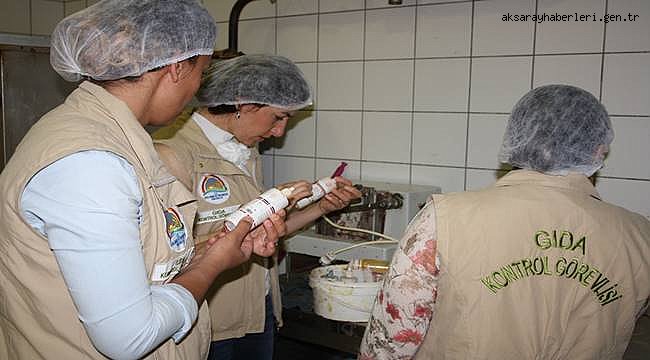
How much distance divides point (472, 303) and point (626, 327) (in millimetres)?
342

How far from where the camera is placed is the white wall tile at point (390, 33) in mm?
2236

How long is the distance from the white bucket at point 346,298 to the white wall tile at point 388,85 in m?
0.84

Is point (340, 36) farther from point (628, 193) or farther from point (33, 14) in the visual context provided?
point (33, 14)

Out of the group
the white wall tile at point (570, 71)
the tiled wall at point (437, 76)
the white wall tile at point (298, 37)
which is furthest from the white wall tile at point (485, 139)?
the white wall tile at point (298, 37)

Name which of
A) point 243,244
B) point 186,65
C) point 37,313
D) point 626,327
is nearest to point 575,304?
point 626,327

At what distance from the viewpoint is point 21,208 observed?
86 centimetres

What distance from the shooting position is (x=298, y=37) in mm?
2529

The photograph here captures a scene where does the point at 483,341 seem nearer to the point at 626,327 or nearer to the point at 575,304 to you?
the point at 575,304

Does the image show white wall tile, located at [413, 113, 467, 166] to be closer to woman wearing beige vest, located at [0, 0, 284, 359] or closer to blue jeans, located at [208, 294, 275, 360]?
blue jeans, located at [208, 294, 275, 360]

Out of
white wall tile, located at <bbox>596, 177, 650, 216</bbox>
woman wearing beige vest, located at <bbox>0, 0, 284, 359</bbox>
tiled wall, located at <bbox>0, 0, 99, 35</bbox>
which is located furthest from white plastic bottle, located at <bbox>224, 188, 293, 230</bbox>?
tiled wall, located at <bbox>0, 0, 99, 35</bbox>

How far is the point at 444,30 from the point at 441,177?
0.55m

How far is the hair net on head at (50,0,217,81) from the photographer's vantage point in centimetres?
98

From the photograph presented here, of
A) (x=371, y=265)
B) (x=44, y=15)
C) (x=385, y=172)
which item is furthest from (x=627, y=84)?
(x=44, y=15)

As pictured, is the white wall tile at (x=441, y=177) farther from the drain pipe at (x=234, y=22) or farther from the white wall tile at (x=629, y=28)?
the drain pipe at (x=234, y=22)
